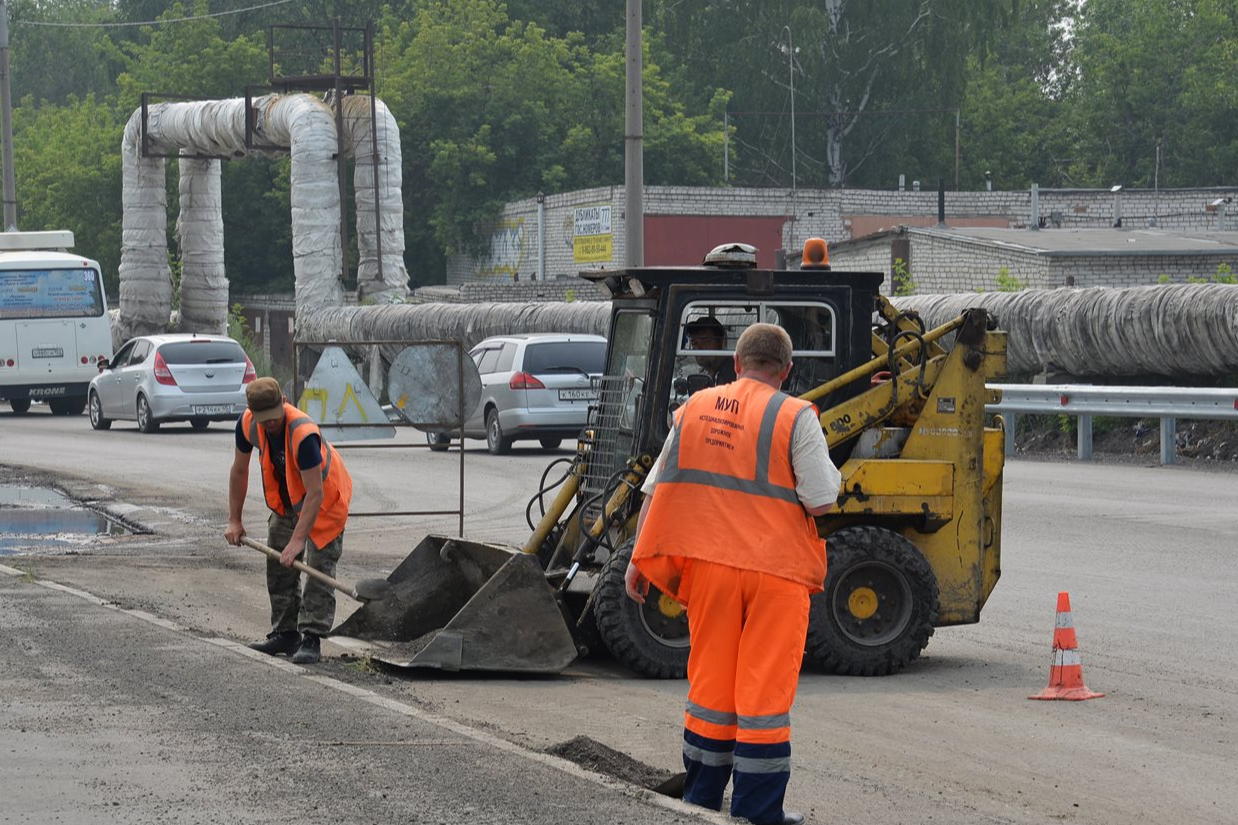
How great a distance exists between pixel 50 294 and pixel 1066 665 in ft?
99.0

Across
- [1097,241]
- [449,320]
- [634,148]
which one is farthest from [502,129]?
[634,148]

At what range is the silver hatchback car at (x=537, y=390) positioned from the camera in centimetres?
2320

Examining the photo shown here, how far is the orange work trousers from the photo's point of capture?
5965 mm

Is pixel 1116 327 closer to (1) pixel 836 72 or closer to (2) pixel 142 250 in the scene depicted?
(2) pixel 142 250

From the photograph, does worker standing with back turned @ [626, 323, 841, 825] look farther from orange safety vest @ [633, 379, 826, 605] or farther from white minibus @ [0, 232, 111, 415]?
white minibus @ [0, 232, 111, 415]

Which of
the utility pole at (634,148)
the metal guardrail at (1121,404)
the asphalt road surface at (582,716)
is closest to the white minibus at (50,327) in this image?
the utility pole at (634,148)

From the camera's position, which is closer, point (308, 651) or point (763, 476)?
point (763, 476)

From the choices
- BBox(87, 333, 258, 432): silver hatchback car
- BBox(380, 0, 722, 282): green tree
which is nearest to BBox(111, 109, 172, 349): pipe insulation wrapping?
BBox(87, 333, 258, 432): silver hatchback car

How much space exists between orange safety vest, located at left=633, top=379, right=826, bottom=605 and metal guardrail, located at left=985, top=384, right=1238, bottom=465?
13.7m

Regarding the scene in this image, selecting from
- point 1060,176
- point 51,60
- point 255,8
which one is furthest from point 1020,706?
point 51,60

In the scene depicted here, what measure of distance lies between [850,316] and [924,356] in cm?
46

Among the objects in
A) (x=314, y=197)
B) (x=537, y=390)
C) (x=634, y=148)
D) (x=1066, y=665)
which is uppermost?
(x=314, y=197)

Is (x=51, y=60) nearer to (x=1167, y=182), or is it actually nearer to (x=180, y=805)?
(x=1167, y=182)

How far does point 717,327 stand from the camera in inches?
371
